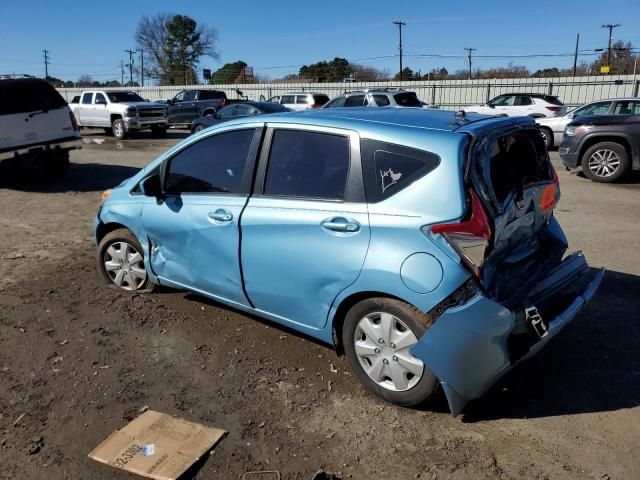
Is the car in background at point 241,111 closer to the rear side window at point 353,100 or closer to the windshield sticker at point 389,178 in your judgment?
the rear side window at point 353,100

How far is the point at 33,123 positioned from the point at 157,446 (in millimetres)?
9486

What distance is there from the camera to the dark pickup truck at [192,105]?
25219mm

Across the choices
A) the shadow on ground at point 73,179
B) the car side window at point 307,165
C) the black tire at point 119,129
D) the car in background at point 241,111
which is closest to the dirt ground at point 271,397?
the car side window at point 307,165

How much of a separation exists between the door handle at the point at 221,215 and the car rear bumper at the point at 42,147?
8077 mm

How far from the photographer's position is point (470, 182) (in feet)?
9.66

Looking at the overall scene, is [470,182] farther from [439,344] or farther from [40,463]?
[40,463]

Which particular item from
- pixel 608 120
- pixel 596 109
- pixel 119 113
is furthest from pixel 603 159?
pixel 119 113

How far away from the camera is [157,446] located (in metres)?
Answer: 2.92

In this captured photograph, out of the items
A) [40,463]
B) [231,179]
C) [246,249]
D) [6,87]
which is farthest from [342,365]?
[6,87]

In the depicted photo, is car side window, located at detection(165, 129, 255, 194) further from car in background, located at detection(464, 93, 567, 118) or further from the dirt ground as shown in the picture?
car in background, located at detection(464, 93, 567, 118)

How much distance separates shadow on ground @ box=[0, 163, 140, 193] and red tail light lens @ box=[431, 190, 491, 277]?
9.15 m

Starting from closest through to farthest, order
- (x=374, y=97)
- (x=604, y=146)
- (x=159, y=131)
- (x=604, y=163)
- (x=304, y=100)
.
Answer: (x=604, y=146) < (x=604, y=163) < (x=374, y=97) < (x=159, y=131) < (x=304, y=100)

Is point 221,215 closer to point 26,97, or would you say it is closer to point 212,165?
point 212,165

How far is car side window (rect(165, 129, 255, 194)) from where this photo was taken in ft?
12.8
